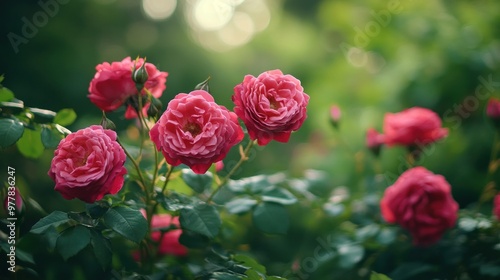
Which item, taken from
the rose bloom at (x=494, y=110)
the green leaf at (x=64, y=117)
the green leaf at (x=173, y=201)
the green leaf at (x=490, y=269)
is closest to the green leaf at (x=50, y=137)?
the green leaf at (x=64, y=117)

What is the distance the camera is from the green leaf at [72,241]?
36.4 inches

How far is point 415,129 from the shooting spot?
1.69 m

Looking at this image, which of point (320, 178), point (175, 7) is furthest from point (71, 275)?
point (175, 7)

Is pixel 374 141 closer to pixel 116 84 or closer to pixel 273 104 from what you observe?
pixel 273 104

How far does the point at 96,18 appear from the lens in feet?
14.3

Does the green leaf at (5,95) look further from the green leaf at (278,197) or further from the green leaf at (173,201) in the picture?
the green leaf at (278,197)

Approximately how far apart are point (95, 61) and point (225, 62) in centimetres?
101

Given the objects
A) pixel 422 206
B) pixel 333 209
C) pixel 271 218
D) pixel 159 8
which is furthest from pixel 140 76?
pixel 159 8

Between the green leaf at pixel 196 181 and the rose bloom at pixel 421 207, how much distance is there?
545 mm

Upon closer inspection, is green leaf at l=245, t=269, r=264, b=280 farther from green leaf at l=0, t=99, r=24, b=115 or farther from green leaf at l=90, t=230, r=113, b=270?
green leaf at l=0, t=99, r=24, b=115

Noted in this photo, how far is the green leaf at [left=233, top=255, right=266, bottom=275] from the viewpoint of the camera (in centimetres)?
106

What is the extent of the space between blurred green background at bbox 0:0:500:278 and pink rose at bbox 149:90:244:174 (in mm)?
851

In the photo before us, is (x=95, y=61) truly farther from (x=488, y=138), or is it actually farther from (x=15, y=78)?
(x=488, y=138)

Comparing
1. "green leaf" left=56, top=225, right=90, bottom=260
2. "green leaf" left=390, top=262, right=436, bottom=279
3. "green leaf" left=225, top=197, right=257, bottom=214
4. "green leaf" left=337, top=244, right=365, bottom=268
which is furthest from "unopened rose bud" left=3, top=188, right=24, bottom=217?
"green leaf" left=390, top=262, right=436, bottom=279
